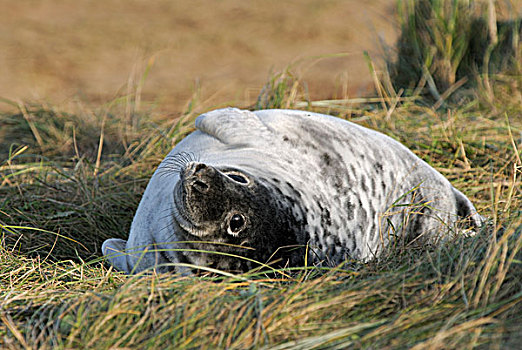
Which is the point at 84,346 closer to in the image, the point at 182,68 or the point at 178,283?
the point at 178,283

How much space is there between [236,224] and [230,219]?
4 cm

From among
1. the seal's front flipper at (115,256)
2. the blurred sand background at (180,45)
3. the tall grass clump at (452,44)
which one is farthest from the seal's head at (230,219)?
the blurred sand background at (180,45)

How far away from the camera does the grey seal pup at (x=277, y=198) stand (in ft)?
7.70

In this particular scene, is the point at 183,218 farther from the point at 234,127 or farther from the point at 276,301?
the point at 234,127

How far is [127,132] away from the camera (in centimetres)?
491

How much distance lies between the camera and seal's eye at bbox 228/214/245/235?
2.34 metres

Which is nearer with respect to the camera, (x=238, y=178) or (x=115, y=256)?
(x=238, y=178)

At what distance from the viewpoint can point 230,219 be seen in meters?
2.33

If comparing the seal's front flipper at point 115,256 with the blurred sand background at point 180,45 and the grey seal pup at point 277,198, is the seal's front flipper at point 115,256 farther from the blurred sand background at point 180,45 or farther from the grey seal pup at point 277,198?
the blurred sand background at point 180,45

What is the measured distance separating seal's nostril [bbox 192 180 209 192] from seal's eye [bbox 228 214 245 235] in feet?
0.61

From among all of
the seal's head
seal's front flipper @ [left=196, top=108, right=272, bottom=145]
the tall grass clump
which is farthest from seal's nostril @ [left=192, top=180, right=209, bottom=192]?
the tall grass clump

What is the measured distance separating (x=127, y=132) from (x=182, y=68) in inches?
160

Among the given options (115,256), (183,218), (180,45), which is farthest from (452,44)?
(180,45)

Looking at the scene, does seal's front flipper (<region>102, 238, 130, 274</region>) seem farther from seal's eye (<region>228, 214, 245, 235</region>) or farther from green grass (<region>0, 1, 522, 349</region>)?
seal's eye (<region>228, 214, 245, 235</region>)
